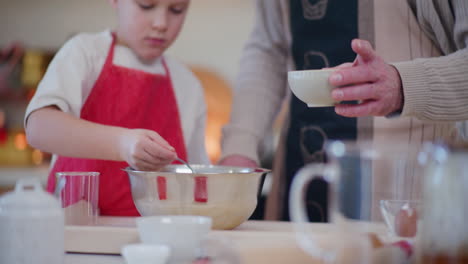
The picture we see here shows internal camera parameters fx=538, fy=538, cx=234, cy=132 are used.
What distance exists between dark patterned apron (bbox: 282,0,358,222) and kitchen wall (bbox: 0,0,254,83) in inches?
93.3

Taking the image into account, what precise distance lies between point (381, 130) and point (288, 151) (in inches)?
12.1

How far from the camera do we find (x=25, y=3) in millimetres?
3764

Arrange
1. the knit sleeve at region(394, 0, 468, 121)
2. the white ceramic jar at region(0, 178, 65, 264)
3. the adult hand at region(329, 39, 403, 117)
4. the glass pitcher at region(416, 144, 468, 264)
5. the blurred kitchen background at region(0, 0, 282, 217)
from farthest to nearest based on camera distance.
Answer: the blurred kitchen background at region(0, 0, 282, 217)
the knit sleeve at region(394, 0, 468, 121)
the adult hand at region(329, 39, 403, 117)
the white ceramic jar at region(0, 178, 65, 264)
the glass pitcher at region(416, 144, 468, 264)

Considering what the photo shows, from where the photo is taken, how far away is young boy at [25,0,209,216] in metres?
1.06

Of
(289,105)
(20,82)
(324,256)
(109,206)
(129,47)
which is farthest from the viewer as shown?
(20,82)

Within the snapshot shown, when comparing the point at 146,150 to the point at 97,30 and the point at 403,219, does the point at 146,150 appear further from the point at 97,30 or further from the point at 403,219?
the point at 97,30

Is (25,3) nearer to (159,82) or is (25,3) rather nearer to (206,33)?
(206,33)

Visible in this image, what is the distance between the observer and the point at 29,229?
608 millimetres

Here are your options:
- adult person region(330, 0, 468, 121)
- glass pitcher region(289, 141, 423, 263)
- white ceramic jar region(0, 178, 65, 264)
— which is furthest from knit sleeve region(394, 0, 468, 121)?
white ceramic jar region(0, 178, 65, 264)

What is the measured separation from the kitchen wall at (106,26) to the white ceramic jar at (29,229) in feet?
10.5

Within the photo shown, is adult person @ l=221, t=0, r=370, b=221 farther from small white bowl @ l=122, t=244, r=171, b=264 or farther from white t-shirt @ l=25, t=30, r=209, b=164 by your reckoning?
small white bowl @ l=122, t=244, r=171, b=264

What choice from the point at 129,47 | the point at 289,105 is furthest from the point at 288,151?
the point at 129,47

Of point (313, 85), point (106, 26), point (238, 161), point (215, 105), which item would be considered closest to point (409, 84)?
point (313, 85)

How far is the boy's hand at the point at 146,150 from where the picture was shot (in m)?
0.90
